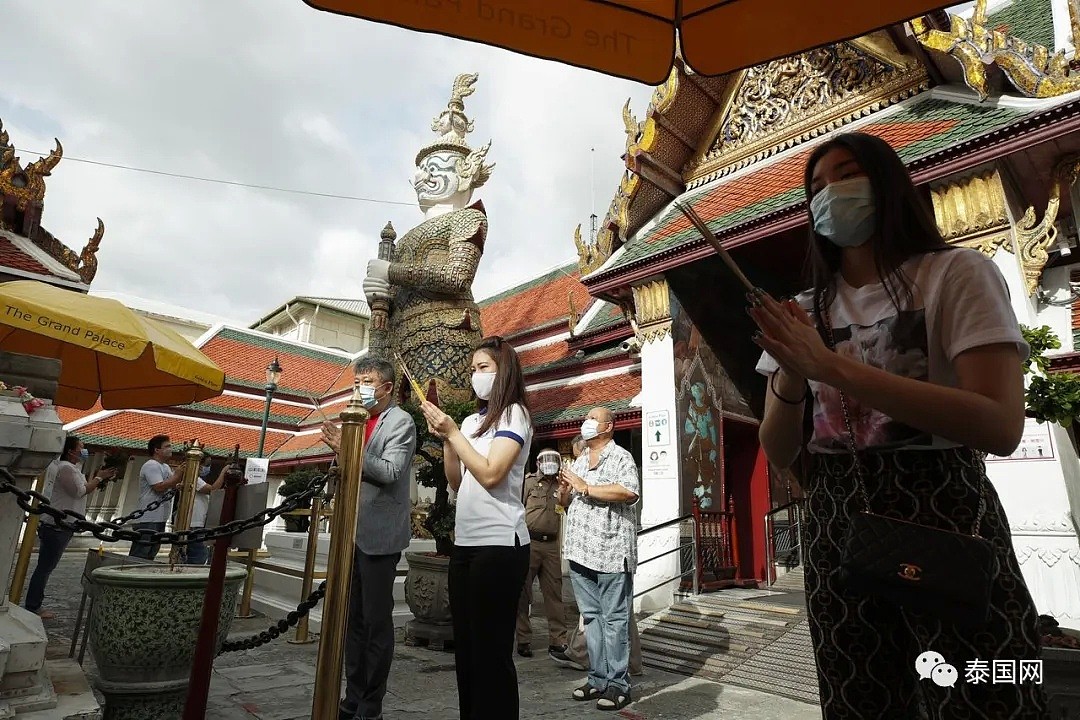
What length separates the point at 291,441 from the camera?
687 inches

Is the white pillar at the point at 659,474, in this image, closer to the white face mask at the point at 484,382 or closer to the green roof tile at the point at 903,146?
the green roof tile at the point at 903,146

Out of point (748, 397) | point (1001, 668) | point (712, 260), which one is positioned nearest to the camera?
point (1001, 668)

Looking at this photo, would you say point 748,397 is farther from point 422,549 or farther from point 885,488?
point 885,488

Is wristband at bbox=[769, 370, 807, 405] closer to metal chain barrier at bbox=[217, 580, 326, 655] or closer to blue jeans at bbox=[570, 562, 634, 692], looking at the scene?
metal chain barrier at bbox=[217, 580, 326, 655]

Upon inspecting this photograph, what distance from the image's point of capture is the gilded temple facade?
15.1 ft

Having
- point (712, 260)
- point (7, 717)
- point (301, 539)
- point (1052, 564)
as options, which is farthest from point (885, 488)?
point (301, 539)

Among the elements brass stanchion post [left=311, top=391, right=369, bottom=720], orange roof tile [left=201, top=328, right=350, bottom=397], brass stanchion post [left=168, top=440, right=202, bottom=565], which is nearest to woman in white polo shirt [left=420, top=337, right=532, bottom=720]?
brass stanchion post [left=311, top=391, right=369, bottom=720]

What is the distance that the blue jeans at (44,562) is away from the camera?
19.0 ft

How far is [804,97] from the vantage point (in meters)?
7.26

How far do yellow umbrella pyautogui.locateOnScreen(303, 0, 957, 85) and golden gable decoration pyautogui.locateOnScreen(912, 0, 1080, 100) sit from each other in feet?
13.0

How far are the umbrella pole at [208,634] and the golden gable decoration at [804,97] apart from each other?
712 centimetres

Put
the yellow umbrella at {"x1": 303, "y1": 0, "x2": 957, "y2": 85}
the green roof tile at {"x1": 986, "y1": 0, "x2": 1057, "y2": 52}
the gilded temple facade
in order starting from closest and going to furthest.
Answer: the yellow umbrella at {"x1": 303, "y1": 0, "x2": 957, "y2": 85}, the gilded temple facade, the green roof tile at {"x1": 986, "y1": 0, "x2": 1057, "y2": 52}

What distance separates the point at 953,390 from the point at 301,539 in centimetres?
844

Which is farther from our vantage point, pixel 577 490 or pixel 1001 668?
pixel 577 490
